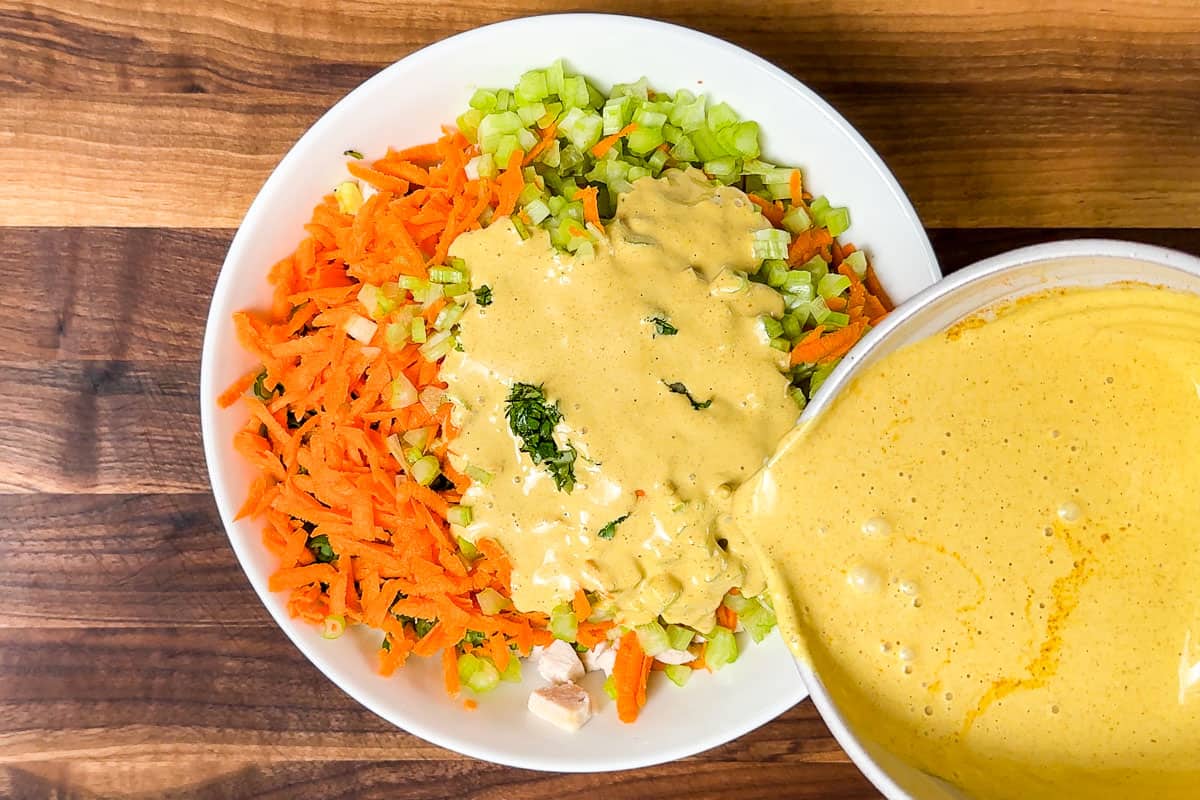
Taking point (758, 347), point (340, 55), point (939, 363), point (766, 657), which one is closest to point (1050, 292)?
point (939, 363)

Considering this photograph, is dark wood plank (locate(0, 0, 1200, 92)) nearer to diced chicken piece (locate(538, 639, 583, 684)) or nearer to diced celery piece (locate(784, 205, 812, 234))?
diced celery piece (locate(784, 205, 812, 234))

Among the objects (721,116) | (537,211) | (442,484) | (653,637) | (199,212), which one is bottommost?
(653,637)

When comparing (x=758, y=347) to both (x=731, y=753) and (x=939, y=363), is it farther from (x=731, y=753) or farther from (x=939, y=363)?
(x=731, y=753)

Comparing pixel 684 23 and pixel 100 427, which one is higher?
pixel 684 23

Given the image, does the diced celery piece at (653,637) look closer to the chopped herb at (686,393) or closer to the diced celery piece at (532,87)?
the chopped herb at (686,393)

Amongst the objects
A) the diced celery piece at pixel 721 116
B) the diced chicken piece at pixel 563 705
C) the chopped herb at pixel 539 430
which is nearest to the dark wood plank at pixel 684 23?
the diced celery piece at pixel 721 116

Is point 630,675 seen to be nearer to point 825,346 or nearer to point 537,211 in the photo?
point 825,346

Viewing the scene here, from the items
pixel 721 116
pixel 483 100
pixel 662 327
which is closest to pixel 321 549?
pixel 662 327
